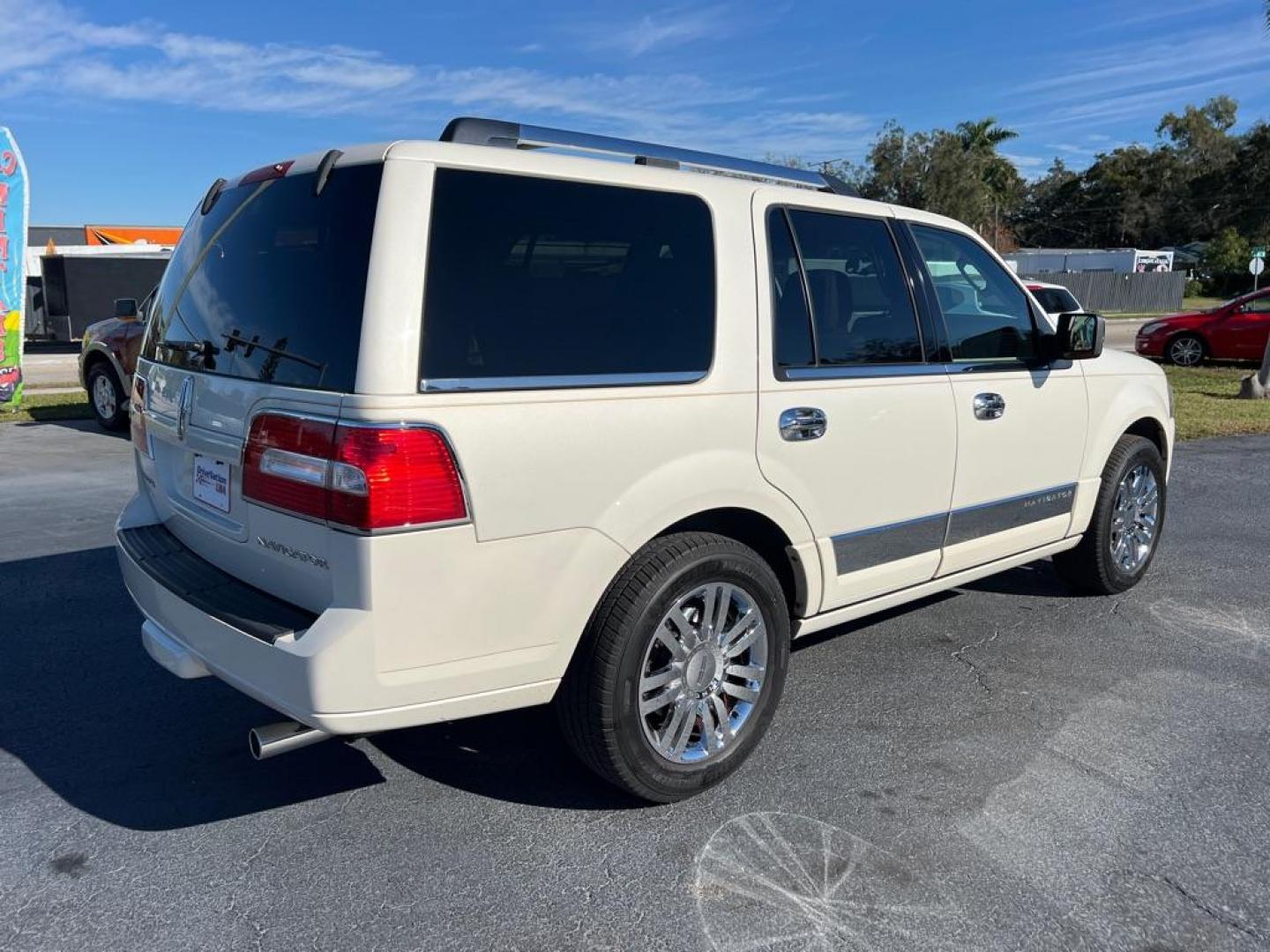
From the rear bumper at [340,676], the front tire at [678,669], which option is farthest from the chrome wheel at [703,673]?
the rear bumper at [340,676]

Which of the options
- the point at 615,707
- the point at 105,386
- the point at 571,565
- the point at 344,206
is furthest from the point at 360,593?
the point at 105,386

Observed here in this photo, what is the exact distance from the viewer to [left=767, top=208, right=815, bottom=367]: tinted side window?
11.8 feet

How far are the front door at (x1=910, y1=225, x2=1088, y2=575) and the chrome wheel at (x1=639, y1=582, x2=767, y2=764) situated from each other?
127cm

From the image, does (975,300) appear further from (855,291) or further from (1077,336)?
(855,291)

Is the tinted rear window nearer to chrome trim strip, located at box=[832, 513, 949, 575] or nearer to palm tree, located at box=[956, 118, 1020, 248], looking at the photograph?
chrome trim strip, located at box=[832, 513, 949, 575]

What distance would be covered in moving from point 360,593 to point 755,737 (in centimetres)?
155

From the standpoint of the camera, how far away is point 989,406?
435 cm

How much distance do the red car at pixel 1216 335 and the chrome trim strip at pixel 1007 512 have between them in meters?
16.0

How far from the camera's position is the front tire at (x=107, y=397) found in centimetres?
1120

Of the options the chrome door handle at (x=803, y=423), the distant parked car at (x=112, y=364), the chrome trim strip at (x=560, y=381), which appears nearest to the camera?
the chrome trim strip at (x=560, y=381)

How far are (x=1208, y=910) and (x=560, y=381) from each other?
228 cm

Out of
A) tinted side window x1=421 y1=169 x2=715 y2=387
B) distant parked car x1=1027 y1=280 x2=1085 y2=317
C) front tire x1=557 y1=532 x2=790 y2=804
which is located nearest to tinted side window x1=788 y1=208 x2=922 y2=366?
tinted side window x1=421 y1=169 x2=715 y2=387

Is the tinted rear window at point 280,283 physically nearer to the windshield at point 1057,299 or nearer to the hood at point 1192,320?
the windshield at point 1057,299

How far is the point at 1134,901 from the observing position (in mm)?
2826
